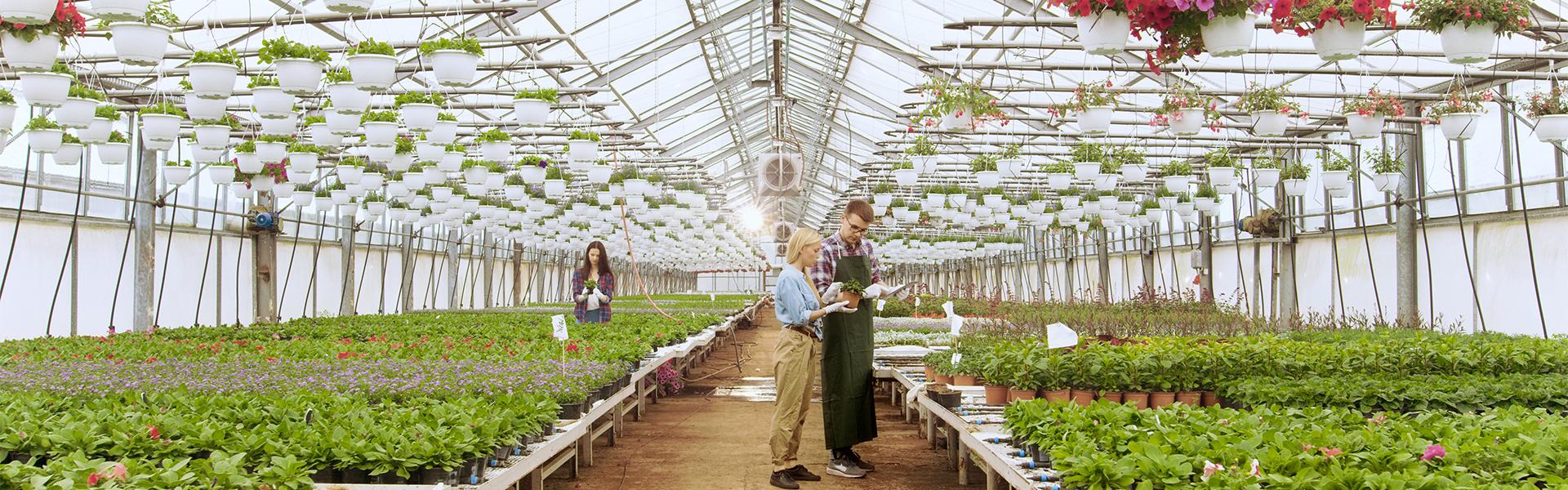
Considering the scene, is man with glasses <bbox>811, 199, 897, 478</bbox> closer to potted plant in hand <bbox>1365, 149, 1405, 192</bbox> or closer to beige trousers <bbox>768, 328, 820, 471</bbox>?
beige trousers <bbox>768, 328, 820, 471</bbox>

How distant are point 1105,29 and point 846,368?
8.80 ft

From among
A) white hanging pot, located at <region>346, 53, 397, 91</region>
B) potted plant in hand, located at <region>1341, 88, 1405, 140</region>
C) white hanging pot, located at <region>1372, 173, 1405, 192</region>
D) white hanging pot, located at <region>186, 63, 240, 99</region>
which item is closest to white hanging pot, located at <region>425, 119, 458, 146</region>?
white hanging pot, located at <region>186, 63, 240, 99</region>

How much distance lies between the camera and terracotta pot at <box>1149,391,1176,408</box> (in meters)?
5.17

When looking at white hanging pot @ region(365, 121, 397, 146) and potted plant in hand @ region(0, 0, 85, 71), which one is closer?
potted plant in hand @ region(0, 0, 85, 71)

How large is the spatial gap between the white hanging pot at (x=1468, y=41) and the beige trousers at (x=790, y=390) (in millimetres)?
3088

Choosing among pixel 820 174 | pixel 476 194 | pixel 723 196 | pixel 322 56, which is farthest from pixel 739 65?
pixel 820 174

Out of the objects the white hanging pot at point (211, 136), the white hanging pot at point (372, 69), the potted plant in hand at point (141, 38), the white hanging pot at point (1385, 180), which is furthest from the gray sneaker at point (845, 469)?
the white hanging pot at point (1385, 180)

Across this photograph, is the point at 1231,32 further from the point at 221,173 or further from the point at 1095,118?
the point at 221,173

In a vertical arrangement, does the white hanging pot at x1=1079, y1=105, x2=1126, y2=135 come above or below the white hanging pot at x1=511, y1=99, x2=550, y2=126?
above

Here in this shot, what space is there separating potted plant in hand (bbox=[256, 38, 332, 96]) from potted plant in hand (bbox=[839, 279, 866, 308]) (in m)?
2.67

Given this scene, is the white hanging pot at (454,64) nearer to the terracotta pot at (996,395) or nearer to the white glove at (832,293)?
the white glove at (832,293)

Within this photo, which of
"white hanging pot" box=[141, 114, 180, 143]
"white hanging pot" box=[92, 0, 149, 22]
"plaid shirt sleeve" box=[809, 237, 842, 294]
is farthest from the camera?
"white hanging pot" box=[141, 114, 180, 143]

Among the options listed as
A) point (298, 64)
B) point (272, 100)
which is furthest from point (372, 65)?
point (272, 100)

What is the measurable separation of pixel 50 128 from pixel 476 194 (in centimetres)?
741
